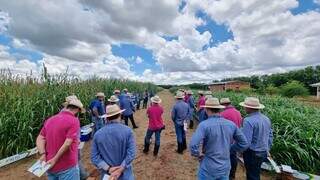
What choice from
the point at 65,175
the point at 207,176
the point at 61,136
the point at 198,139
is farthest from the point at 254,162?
the point at 61,136

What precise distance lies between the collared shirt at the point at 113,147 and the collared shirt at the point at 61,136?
33cm

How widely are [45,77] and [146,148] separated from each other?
489 cm

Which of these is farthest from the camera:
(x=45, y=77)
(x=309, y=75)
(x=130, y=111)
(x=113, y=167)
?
(x=309, y=75)

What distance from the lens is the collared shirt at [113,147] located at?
3.68 metres

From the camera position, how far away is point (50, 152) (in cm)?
380

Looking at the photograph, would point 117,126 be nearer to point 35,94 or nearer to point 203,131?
point 203,131

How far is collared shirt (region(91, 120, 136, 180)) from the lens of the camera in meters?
3.68

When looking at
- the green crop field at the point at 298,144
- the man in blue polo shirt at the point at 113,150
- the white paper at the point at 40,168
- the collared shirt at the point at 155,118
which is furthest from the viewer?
the collared shirt at the point at 155,118

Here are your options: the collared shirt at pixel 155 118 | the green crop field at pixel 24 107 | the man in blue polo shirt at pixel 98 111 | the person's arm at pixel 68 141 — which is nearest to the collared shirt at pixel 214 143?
the person's arm at pixel 68 141

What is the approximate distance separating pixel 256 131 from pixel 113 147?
8.17 feet

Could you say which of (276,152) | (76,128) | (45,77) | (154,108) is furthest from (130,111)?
(76,128)

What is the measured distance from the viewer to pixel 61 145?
377 centimetres

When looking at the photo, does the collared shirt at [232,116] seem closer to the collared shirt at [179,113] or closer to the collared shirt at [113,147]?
the collared shirt at [179,113]

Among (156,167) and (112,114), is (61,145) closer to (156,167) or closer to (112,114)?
(112,114)
